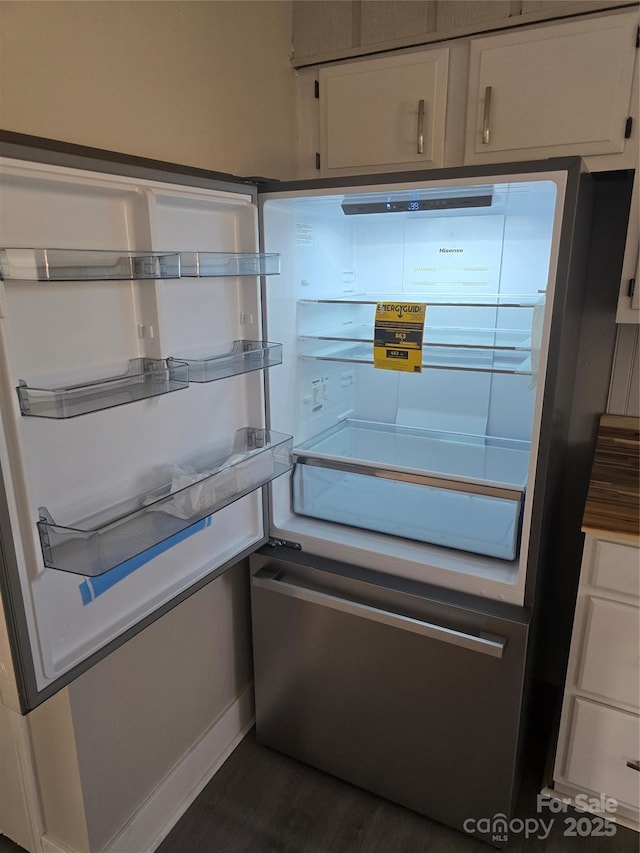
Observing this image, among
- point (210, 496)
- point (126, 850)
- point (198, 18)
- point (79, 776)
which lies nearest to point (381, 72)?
point (198, 18)

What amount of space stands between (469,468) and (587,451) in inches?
19.9

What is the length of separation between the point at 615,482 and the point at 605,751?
723mm

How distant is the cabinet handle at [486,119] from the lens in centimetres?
157

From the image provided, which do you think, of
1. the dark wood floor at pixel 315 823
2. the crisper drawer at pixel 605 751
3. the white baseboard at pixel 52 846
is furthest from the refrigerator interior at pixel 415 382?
the white baseboard at pixel 52 846

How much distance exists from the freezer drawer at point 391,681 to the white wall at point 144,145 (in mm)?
216

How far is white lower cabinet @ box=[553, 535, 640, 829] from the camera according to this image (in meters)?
1.44

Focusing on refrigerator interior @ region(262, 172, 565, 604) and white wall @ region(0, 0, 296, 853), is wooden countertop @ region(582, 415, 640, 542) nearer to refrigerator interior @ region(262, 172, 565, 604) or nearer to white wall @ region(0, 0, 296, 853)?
refrigerator interior @ region(262, 172, 565, 604)

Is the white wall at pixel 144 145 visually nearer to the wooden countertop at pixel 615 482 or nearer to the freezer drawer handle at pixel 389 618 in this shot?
the freezer drawer handle at pixel 389 618

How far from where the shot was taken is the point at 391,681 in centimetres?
161

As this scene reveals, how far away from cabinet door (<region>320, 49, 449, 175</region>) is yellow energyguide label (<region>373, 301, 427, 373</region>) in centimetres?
47

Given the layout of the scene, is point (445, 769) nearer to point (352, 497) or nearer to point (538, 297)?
point (352, 497)

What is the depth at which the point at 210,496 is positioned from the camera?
4.23 ft

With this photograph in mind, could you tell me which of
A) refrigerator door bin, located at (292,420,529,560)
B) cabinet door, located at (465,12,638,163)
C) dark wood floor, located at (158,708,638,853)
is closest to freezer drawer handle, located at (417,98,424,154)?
cabinet door, located at (465,12,638,163)

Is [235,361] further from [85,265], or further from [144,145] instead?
[144,145]
